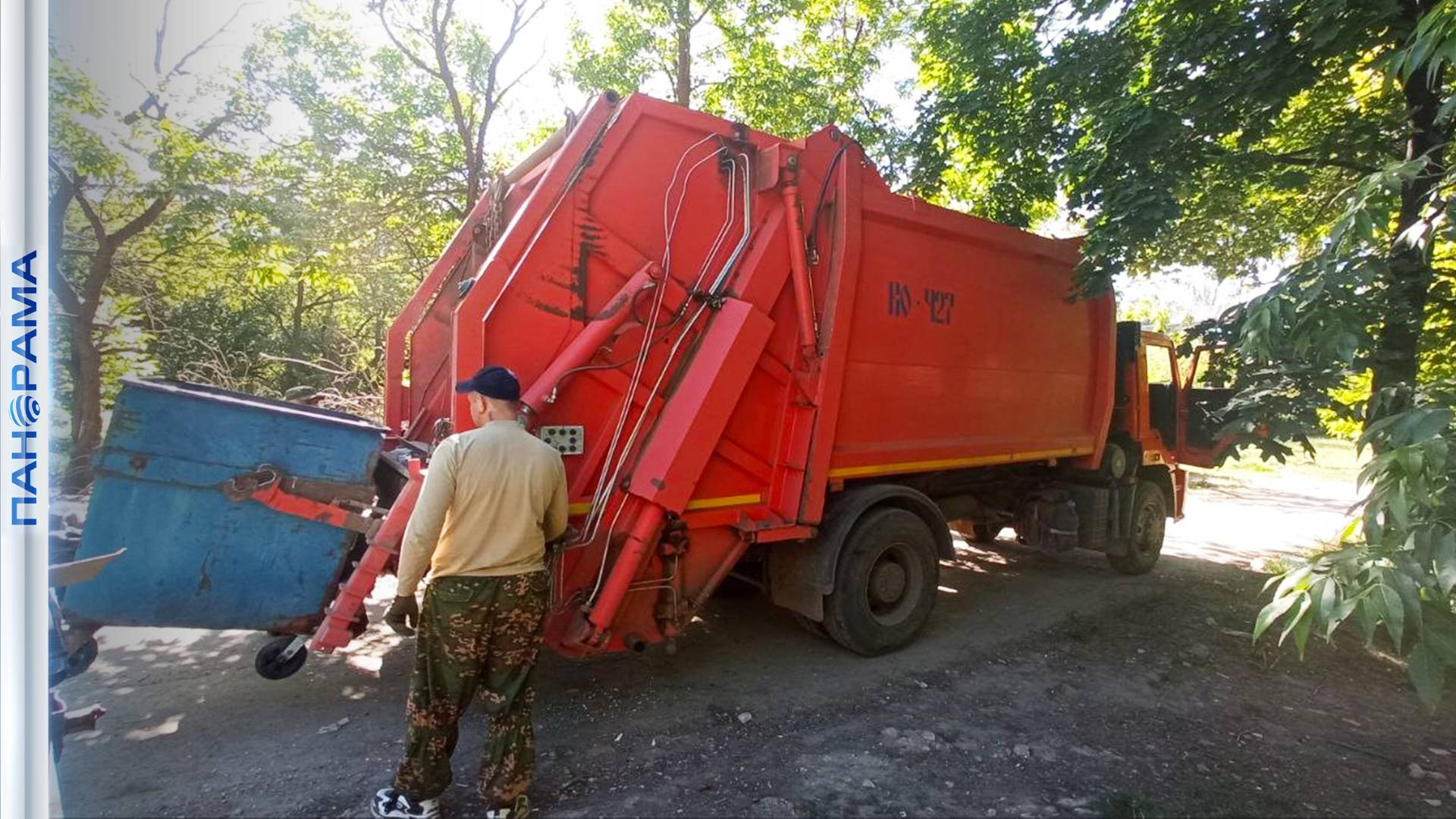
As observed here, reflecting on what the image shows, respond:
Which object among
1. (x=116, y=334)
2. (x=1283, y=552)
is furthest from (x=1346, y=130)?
(x=116, y=334)

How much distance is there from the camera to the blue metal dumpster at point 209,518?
2.62m

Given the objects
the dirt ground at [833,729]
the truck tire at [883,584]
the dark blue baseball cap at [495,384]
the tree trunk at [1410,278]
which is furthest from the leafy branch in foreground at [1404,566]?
the dark blue baseball cap at [495,384]

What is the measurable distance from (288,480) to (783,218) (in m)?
2.64

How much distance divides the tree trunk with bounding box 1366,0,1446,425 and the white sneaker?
151 inches

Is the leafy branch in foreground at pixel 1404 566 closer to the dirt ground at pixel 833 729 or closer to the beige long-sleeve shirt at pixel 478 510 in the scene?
the dirt ground at pixel 833 729

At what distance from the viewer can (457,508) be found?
245 centimetres

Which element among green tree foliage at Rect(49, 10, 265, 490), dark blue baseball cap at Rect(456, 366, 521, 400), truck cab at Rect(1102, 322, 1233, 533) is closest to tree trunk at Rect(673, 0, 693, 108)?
green tree foliage at Rect(49, 10, 265, 490)

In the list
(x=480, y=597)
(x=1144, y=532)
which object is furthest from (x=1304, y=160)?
(x=480, y=597)

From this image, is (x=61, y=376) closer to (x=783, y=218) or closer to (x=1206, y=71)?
(x=783, y=218)

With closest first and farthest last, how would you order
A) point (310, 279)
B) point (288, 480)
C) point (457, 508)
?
point (457, 508), point (288, 480), point (310, 279)

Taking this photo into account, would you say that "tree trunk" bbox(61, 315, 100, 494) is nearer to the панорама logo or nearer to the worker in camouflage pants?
the панорама logo

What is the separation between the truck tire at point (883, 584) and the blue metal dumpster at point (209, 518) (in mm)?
2599

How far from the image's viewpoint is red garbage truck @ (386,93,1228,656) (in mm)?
3078

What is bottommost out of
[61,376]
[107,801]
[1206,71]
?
[107,801]
